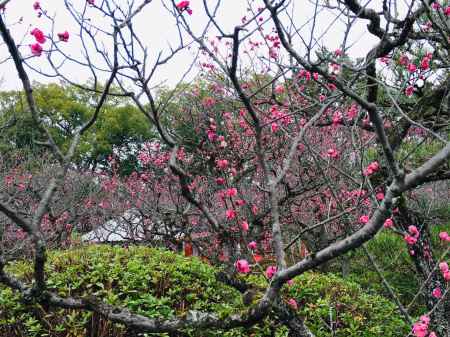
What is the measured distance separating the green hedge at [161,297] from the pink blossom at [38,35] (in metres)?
1.89

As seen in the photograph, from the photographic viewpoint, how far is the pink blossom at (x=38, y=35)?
2467mm

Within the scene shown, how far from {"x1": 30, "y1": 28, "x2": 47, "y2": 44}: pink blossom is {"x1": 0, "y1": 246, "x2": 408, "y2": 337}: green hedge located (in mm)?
1888

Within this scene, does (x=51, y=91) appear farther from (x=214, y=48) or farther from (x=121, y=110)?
(x=214, y=48)

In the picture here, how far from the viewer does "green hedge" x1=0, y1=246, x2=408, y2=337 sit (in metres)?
3.31

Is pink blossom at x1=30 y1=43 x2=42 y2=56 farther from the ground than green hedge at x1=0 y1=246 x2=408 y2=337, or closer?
farther from the ground

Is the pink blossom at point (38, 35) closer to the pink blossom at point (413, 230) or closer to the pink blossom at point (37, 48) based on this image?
the pink blossom at point (37, 48)

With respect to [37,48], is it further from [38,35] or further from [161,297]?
[161,297]

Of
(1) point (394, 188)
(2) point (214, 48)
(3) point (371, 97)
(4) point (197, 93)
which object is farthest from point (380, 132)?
(4) point (197, 93)

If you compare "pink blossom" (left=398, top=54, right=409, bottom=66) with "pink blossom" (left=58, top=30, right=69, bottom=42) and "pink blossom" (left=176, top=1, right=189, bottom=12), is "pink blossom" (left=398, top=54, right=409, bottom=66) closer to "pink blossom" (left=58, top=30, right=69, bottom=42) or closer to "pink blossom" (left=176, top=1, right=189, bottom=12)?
"pink blossom" (left=176, top=1, right=189, bottom=12)

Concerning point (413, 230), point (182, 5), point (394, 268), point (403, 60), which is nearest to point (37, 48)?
point (182, 5)

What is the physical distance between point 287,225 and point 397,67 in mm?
4256

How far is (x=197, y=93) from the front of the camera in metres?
11.6

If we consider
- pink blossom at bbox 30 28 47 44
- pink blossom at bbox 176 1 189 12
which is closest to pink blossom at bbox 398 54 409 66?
pink blossom at bbox 176 1 189 12

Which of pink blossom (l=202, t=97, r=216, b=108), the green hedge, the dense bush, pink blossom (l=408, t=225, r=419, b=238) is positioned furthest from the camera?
pink blossom (l=202, t=97, r=216, b=108)
